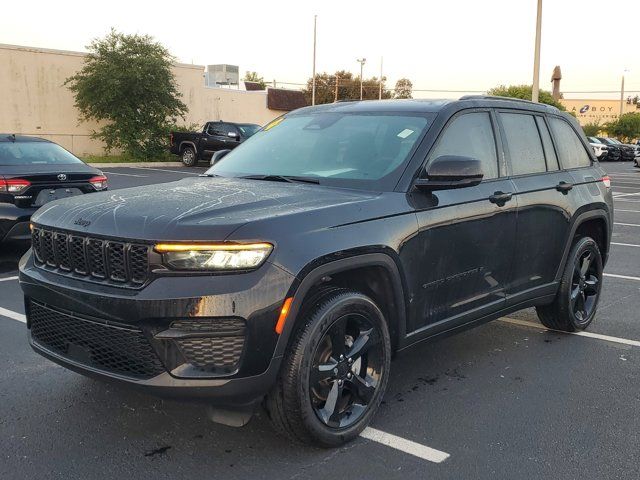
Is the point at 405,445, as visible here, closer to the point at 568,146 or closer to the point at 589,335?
the point at 589,335

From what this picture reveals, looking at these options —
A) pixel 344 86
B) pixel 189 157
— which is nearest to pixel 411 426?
pixel 189 157

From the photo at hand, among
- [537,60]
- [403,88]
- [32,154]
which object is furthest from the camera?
[403,88]

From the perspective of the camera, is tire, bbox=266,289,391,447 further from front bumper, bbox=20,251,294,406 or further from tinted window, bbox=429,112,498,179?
tinted window, bbox=429,112,498,179

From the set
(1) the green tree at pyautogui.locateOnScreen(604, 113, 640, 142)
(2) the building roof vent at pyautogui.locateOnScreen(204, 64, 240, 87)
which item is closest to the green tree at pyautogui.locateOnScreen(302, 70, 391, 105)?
(2) the building roof vent at pyautogui.locateOnScreen(204, 64, 240, 87)

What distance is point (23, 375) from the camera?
4.48m

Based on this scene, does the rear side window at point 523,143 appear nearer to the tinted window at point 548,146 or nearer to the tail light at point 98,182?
the tinted window at point 548,146

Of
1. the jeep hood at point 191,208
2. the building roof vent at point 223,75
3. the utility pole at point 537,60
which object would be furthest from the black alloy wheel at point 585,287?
the building roof vent at point 223,75

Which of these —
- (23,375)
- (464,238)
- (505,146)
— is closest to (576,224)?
(505,146)

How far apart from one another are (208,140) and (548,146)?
22.7 meters

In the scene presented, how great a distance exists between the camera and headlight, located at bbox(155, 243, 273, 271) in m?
3.01

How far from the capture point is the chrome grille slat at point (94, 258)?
10.2ft

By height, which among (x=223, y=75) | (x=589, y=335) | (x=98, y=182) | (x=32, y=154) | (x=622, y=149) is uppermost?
(x=223, y=75)

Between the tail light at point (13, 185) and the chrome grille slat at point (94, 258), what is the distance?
4561 millimetres

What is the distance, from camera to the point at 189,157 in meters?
27.9
